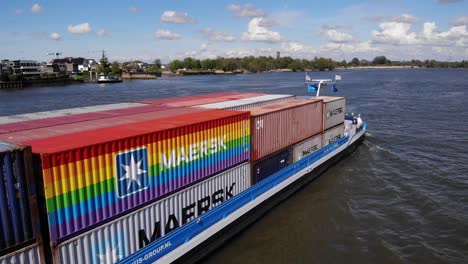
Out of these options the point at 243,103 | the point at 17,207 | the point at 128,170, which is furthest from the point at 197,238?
the point at 243,103

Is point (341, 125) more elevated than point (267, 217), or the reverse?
point (341, 125)

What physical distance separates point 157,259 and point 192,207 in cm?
305

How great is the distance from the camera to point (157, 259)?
11883 mm

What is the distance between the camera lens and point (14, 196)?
28.1ft

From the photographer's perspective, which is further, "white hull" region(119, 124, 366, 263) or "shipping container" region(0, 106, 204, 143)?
"shipping container" region(0, 106, 204, 143)

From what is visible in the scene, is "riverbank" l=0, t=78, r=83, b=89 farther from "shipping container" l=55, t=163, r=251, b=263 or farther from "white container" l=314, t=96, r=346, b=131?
"shipping container" l=55, t=163, r=251, b=263

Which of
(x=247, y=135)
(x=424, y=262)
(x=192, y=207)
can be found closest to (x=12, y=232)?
(x=192, y=207)

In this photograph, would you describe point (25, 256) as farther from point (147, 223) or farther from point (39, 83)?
point (39, 83)

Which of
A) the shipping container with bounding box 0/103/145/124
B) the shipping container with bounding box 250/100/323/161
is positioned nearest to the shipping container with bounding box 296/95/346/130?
the shipping container with bounding box 250/100/323/161

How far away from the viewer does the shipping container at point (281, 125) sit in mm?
18444

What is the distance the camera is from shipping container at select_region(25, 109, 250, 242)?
9.52m

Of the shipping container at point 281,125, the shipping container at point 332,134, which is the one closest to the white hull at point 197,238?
the shipping container at point 281,125

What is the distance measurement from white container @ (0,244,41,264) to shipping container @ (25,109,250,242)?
48cm

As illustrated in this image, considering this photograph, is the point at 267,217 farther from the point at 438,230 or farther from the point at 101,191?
the point at 101,191
